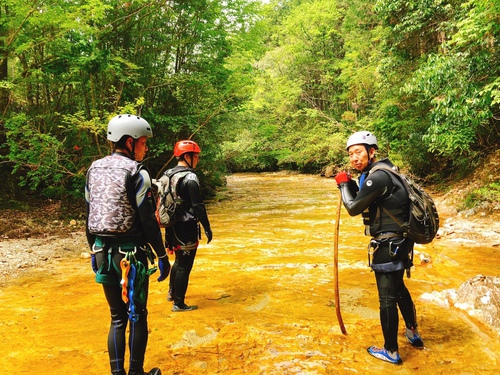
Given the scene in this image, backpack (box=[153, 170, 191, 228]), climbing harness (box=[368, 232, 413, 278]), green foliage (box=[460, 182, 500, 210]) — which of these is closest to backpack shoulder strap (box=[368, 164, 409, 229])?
climbing harness (box=[368, 232, 413, 278])

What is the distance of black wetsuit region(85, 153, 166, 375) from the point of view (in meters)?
2.61

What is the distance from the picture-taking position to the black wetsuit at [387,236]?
2.99 metres

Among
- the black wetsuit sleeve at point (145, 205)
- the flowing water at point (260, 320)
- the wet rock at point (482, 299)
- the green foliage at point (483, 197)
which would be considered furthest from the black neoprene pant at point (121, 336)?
the green foliage at point (483, 197)

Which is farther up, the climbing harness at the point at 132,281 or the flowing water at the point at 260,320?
the climbing harness at the point at 132,281

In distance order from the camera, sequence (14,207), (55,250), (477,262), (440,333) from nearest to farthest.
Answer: (440,333), (477,262), (55,250), (14,207)

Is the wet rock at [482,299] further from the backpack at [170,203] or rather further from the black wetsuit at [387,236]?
the backpack at [170,203]

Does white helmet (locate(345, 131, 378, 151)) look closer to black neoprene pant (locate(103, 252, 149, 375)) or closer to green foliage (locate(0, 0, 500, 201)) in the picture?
black neoprene pant (locate(103, 252, 149, 375))

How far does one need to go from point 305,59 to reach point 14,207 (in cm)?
3114

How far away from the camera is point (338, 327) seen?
12.7ft

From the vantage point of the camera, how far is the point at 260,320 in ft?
13.5

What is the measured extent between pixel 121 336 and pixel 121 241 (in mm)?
779

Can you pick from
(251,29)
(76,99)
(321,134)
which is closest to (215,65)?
(251,29)

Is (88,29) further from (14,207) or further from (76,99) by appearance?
(14,207)

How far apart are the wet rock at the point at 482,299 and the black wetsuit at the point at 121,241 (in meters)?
3.75
